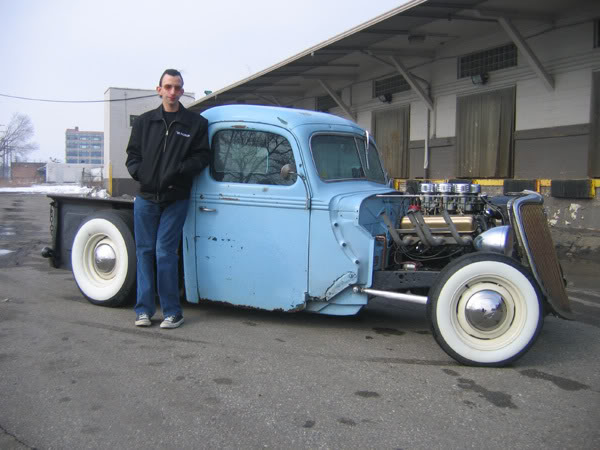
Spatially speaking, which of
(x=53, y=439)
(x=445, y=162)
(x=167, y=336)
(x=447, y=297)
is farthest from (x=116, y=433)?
(x=445, y=162)

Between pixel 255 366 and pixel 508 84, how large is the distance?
31.1 ft

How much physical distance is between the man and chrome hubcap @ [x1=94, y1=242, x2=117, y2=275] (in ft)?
2.06

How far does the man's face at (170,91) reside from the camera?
444cm

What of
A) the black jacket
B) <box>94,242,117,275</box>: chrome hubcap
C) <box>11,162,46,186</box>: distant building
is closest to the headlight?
the black jacket

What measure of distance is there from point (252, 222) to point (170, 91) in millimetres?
1268

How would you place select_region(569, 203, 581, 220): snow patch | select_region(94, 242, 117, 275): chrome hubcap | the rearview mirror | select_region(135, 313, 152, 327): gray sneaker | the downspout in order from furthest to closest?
1. the downspout
2. select_region(569, 203, 581, 220): snow patch
3. select_region(94, 242, 117, 275): chrome hubcap
4. select_region(135, 313, 152, 327): gray sneaker
5. the rearview mirror

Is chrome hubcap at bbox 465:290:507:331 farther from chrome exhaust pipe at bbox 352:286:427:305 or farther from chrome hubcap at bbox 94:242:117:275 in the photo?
chrome hubcap at bbox 94:242:117:275

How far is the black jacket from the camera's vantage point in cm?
434

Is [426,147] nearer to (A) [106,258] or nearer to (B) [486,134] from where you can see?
(B) [486,134]

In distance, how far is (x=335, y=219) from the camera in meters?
4.17

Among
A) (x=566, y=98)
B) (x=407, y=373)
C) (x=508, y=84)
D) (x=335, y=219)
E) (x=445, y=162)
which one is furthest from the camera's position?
(x=445, y=162)

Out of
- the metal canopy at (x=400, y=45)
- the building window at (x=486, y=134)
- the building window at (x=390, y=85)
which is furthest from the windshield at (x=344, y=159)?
the building window at (x=390, y=85)

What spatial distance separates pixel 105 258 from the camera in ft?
16.5

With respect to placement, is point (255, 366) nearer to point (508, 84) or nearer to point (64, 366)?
point (64, 366)
